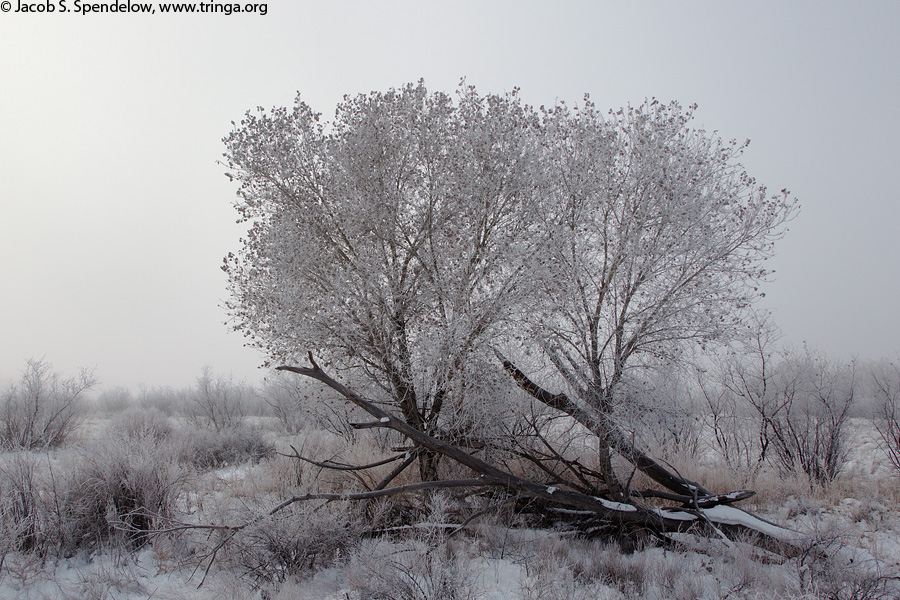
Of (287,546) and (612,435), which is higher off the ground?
(612,435)

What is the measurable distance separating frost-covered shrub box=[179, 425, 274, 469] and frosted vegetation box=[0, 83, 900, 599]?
3.38 metres

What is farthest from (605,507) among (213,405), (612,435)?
(213,405)

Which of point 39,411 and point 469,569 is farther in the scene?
point 39,411

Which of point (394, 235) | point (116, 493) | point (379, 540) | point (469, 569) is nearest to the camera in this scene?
point (469, 569)

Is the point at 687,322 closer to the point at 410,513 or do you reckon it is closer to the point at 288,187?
the point at 410,513

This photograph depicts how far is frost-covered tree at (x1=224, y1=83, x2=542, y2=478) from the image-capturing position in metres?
7.19

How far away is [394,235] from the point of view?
7848 millimetres

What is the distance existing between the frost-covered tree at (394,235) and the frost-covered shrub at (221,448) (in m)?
5.84

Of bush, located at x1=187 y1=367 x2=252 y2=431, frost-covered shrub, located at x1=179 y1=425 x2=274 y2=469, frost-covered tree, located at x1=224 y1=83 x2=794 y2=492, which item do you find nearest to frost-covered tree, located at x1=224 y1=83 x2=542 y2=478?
frost-covered tree, located at x1=224 y1=83 x2=794 y2=492

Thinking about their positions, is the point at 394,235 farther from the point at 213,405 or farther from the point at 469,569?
the point at 213,405

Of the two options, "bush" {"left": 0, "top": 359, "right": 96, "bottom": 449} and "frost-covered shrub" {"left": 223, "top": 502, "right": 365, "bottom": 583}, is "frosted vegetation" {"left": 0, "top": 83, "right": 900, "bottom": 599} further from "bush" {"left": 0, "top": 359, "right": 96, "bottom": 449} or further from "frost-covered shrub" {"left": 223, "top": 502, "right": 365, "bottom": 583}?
"bush" {"left": 0, "top": 359, "right": 96, "bottom": 449}

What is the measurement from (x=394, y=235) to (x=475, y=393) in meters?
2.70

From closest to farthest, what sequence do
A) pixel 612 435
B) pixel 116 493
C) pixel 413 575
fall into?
1. pixel 413 575
2. pixel 116 493
3. pixel 612 435

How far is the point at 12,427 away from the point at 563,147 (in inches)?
559
